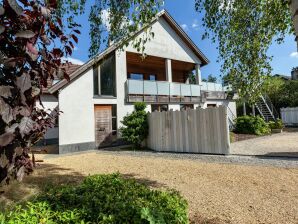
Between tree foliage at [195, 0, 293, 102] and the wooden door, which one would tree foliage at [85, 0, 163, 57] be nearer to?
tree foliage at [195, 0, 293, 102]

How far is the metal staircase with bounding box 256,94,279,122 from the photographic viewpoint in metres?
25.9

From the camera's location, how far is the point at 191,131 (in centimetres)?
1200

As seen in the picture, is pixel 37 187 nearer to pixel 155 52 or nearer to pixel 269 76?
pixel 269 76

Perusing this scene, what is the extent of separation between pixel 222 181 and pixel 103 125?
34.4 ft

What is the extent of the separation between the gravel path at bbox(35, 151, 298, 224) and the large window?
6357 millimetres

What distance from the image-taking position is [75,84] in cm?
1482

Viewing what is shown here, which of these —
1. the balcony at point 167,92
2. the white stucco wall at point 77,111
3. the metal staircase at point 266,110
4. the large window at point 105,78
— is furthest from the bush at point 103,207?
the metal staircase at point 266,110

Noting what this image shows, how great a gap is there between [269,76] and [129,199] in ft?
15.3

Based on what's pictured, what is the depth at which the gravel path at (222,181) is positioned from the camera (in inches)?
186

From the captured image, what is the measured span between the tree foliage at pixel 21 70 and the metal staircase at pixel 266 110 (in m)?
26.3

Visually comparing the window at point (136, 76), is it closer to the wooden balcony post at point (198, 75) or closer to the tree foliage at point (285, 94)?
the wooden balcony post at point (198, 75)

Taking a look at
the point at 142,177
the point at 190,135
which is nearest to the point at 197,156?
A: the point at 190,135

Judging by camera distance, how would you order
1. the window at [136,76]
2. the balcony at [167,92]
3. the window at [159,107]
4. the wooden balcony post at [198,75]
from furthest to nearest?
the wooden balcony post at [198,75] < the window at [136,76] < the window at [159,107] < the balcony at [167,92]

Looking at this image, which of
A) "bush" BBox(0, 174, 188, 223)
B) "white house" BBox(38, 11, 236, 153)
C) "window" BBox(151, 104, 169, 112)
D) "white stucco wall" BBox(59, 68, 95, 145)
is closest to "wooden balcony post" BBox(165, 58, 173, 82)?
"white house" BBox(38, 11, 236, 153)
